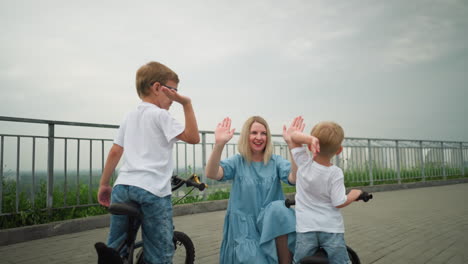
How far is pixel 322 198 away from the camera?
2.33m

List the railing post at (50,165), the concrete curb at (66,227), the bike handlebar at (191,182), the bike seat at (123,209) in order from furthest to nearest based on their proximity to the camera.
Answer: the railing post at (50,165) < the concrete curb at (66,227) < the bike handlebar at (191,182) < the bike seat at (123,209)

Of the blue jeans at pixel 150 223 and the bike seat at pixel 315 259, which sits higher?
the blue jeans at pixel 150 223

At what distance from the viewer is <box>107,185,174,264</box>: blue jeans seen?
7.07 feet

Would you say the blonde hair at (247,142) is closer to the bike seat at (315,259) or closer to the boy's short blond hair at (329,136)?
the boy's short blond hair at (329,136)

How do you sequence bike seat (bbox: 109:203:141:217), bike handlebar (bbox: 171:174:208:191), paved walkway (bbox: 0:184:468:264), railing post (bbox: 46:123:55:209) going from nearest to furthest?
bike seat (bbox: 109:203:141:217) < bike handlebar (bbox: 171:174:208:191) < paved walkway (bbox: 0:184:468:264) < railing post (bbox: 46:123:55:209)

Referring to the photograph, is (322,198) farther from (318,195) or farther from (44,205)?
(44,205)

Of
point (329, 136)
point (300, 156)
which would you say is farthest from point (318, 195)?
point (329, 136)

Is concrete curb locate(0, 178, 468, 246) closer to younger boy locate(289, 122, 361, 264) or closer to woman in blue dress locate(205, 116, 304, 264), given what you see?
woman in blue dress locate(205, 116, 304, 264)

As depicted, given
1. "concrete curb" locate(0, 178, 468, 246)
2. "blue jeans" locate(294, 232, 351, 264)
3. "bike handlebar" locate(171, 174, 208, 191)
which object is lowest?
"concrete curb" locate(0, 178, 468, 246)

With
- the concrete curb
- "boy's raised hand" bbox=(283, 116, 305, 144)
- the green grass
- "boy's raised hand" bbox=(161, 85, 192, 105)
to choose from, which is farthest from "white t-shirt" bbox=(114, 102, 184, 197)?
the green grass

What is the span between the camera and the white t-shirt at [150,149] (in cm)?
216

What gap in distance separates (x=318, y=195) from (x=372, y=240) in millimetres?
2903

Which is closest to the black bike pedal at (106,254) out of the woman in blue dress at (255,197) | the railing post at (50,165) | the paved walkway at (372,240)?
the woman in blue dress at (255,197)

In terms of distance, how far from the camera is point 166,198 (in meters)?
2.26
